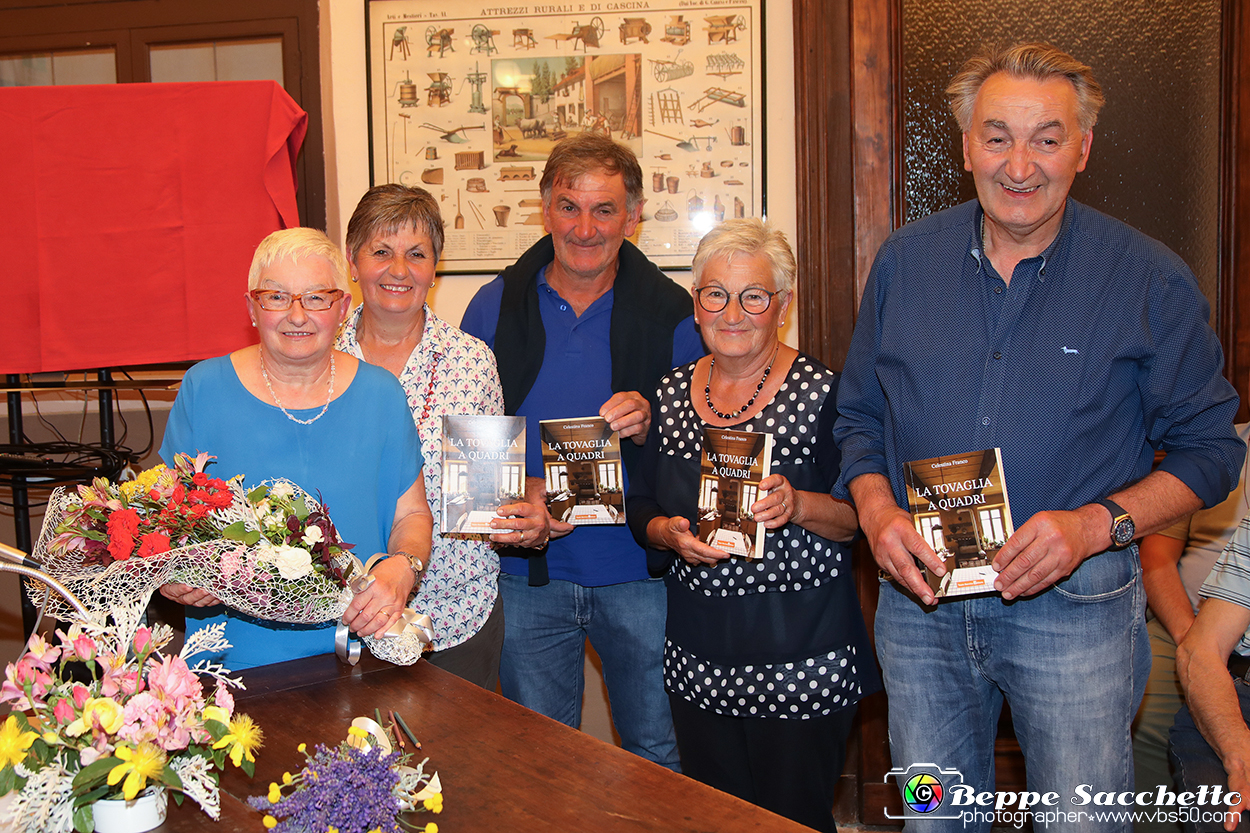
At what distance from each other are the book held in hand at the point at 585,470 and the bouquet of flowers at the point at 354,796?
1055 mm

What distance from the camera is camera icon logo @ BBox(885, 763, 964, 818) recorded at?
1.91m

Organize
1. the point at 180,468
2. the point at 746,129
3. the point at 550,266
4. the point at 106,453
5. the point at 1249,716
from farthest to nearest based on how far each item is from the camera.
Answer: the point at 746,129 → the point at 106,453 → the point at 550,266 → the point at 1249,716 → the point at 180,468

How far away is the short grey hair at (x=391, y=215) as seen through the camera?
7.75 feet

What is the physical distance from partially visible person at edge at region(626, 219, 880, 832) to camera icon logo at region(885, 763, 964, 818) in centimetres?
24

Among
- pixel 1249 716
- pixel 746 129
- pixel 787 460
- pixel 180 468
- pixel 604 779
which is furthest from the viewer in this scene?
pixel 746 129

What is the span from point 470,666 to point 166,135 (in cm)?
220

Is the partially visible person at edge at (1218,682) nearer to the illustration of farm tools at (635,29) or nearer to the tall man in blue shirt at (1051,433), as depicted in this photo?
the tall man in blue shirt at (1051,433)

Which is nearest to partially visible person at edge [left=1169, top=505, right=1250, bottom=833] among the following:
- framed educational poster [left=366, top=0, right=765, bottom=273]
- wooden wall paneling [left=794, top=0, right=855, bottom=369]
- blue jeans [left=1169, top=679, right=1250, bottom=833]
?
blue jeans [left=1169, top=679, right=1250, bottom=833]

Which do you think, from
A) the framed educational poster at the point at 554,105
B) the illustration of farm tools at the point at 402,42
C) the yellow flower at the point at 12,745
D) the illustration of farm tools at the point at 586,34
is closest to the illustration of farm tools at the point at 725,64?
the framed educational poster at the point at 554,105

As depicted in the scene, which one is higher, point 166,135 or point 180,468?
point 166,135

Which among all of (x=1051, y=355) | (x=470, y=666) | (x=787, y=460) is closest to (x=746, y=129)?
(x=787, y=460)

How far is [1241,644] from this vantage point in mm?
2070

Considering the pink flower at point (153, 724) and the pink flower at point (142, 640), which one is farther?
the pink flower at point (142, 640)

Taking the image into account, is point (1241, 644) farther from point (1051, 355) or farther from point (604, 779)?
point (604, 779)
